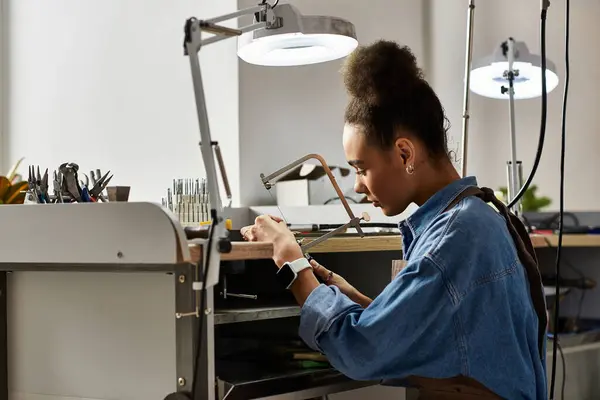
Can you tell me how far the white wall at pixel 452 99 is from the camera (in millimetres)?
2820

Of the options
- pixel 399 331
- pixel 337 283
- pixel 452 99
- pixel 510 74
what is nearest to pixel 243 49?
pixel 337 283

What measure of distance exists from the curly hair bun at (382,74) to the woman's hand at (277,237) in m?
0.25

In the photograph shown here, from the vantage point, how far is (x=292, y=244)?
121cm

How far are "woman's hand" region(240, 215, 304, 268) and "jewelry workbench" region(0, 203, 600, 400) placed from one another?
0.02 m

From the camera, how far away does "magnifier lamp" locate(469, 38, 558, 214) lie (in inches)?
102

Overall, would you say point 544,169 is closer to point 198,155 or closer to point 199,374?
point 198,155

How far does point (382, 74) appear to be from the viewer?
4.11ft

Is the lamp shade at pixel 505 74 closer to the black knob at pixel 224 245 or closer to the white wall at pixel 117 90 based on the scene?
the white wall at pixel 117 90

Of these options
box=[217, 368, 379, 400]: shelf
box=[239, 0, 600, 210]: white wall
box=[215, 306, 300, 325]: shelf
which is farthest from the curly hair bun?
box=[239, 0, 600, 210]: white wall

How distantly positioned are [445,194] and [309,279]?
0.26 meters

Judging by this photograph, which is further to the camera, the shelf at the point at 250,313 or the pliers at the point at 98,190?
the pliers at the point at 98,190

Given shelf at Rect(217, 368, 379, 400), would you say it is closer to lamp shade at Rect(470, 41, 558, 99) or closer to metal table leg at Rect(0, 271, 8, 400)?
metal table leg at Rect(0, 271, 8, 400)

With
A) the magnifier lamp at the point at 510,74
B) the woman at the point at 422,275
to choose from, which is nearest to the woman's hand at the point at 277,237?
the woman at the point at 422,275

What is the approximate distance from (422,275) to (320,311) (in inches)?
6.7
